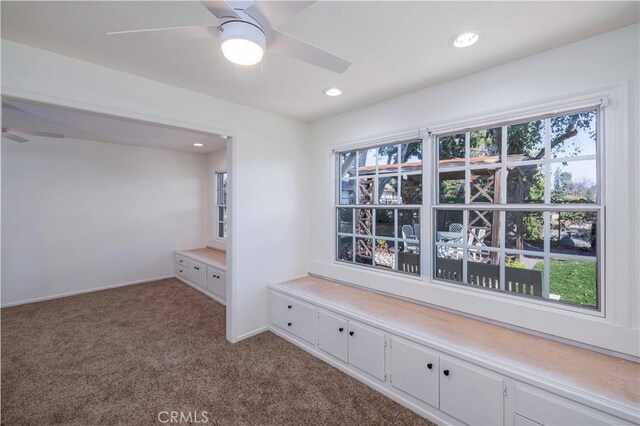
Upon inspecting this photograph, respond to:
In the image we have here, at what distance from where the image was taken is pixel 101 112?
84.4 inches

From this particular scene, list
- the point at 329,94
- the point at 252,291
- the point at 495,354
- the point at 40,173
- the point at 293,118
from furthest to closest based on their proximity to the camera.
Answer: the point at 40,173
the point at 293,118
the point at 252,291
the point at 329,94
the point at 495,354

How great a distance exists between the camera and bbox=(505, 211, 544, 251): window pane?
204cm

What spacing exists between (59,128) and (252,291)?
12.2 ft

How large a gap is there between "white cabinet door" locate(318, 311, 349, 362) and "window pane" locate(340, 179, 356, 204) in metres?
1.38

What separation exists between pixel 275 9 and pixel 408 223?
224cm

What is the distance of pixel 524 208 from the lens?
204 cm

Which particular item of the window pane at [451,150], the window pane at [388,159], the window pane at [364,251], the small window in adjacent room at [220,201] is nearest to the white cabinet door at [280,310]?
the window pane at [364,251]

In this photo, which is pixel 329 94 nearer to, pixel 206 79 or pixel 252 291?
pixel 206 79

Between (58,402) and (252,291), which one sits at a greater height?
(252,291)

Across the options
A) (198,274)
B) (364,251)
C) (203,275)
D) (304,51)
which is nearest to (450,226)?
Result: (364,251)

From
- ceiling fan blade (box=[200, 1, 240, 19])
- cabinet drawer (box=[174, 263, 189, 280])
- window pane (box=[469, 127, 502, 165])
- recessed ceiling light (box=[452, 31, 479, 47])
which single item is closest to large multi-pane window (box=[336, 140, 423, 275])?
window pane (box=[469, 127, 502, 165])

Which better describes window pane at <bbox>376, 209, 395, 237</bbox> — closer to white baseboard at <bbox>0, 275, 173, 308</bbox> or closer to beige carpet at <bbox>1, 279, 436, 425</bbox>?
beige carpet at <bbox>1, 279, 436, 425</bbox>

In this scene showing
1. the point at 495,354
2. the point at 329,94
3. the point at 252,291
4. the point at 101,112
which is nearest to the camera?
the point at 495,354

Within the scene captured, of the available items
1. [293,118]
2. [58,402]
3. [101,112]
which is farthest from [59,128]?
[58,402]
